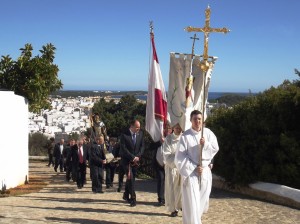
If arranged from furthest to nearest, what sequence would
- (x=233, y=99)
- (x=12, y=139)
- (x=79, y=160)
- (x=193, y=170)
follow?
1. (x=233, y=99)
2. (x=79, y=160)
3. (x=12, y=139)
4. (x=193, y=170)

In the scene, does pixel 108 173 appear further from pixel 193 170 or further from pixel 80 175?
pixel 193 170

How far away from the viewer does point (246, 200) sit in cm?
998

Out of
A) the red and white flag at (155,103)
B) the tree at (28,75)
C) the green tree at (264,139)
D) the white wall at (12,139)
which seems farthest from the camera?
the tree at (28,75)

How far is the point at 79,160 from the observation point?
13.4 m

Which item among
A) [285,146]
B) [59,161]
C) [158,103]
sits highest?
[158,103]

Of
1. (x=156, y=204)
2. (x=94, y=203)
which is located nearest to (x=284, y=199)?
(x=156, y=204)

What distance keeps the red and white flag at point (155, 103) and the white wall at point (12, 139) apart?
400cm

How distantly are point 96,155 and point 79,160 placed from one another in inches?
49.1

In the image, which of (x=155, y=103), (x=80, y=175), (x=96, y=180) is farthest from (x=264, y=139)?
(x=80, y=175)

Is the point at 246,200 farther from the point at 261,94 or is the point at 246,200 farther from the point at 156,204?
the point at 261,94

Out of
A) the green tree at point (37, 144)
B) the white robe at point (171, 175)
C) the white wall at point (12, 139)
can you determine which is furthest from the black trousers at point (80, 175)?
the green tree at point (37, 144)

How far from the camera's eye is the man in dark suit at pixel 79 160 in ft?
43.2

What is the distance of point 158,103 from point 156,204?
2.15 metres

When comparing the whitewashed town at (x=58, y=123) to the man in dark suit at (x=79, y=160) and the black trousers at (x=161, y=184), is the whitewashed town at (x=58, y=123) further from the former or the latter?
the black trousers at (x=161, y=184)
